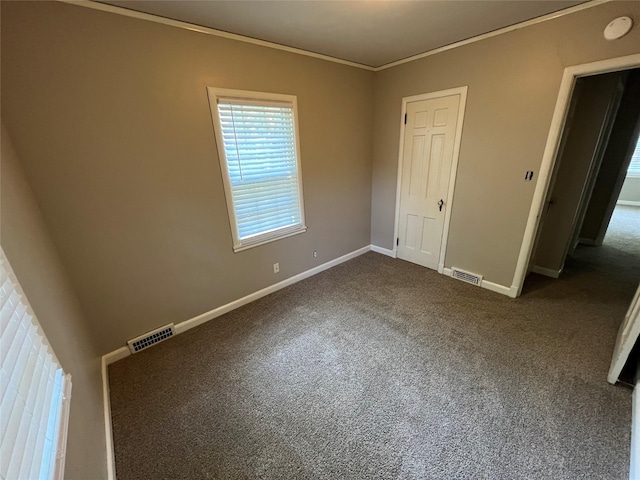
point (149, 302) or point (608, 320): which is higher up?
point (149, 302)

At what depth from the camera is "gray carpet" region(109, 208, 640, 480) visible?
1.39m

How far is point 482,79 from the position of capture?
251 centimetres

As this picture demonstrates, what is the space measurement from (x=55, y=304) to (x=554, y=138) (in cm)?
375

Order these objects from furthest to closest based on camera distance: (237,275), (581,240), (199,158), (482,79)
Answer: (581,240) → (237,275) → (482,79) → (199,158)

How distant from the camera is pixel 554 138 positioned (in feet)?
7.32

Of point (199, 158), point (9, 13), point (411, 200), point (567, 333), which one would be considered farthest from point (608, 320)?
point (9, 13)

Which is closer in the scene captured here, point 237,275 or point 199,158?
point 199,158

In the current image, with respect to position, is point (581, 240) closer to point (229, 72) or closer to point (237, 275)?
point (237, 275)

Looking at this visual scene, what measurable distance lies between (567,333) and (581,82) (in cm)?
250

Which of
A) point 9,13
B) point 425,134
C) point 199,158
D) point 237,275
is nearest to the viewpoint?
point 9,13

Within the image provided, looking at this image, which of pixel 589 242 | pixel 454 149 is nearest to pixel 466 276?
pixel 454 149

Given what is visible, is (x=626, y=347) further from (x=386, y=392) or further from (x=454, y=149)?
(x=454, y=149)

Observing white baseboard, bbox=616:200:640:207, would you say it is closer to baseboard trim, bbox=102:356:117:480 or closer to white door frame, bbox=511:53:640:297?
white door frame, bbox=511:53:640:297

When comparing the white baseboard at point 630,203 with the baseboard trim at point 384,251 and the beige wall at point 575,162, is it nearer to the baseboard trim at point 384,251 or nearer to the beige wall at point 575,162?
the beige wall at point 575,162
